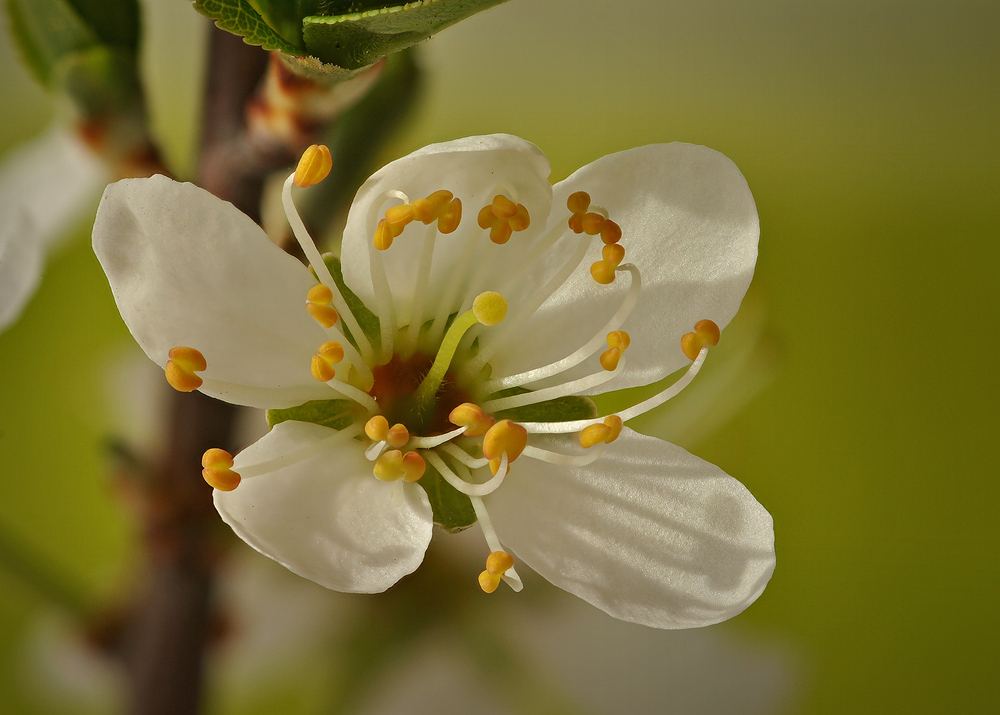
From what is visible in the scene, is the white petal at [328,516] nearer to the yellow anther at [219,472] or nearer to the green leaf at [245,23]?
the yellow anther at [219,472]

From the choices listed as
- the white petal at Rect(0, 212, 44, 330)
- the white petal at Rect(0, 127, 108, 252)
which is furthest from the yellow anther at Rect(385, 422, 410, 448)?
the white petal at Rect(0, 127, 108, 252)

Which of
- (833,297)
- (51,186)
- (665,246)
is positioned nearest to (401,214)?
(665,246)

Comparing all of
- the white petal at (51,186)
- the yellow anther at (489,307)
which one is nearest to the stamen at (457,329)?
the yellow anther at (489,307)

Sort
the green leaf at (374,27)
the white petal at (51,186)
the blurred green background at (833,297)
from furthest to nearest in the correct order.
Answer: the blurred green background at (833,297), the white petal at (51,186), the green leaf at (374,27)

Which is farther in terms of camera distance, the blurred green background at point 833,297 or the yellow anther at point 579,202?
the blurred green background at point 833,297

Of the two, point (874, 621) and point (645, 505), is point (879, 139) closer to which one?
point (874, 621)

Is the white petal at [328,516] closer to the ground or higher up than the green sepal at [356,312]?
closer to the ground

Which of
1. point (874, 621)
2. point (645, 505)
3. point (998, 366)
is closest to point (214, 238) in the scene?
point (645, 505)
